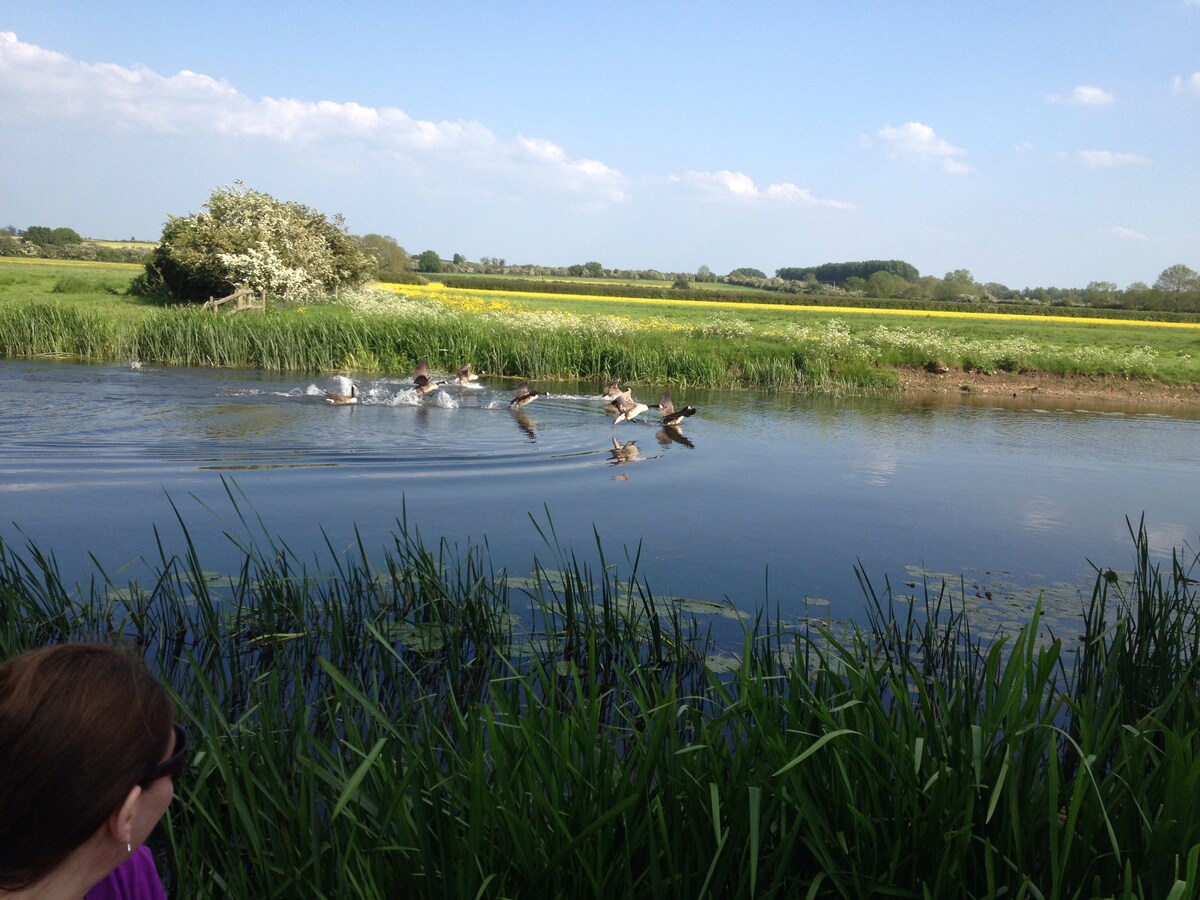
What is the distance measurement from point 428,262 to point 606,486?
74227 mm

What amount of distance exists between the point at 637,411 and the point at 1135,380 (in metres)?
16.3

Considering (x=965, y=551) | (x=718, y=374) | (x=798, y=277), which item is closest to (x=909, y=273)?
(x=798, y=277)

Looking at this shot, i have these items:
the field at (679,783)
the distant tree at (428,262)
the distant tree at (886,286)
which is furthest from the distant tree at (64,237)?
the field at (679,783)

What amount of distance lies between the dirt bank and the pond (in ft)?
20.8

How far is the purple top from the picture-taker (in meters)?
1.60

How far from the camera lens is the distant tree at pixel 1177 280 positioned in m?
65.1

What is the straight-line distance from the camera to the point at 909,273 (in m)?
94.6

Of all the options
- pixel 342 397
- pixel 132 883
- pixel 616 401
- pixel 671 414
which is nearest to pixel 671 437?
pixel 671 414

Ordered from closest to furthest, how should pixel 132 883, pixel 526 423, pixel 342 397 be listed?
1. pixel 132 883
2. pixel 526 423
3. pixel 342 397

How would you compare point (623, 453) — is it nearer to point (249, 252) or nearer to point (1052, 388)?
point (1052, 388)

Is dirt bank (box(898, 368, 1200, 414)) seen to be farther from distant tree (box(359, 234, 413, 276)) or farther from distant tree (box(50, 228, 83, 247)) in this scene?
distant tree (box(50, 228, 83, 247))

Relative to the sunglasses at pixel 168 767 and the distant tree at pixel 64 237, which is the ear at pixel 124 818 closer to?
the sunglasses at pixel 168 767

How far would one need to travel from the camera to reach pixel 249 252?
28.3 meters

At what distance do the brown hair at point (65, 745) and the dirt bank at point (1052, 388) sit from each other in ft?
71.5
